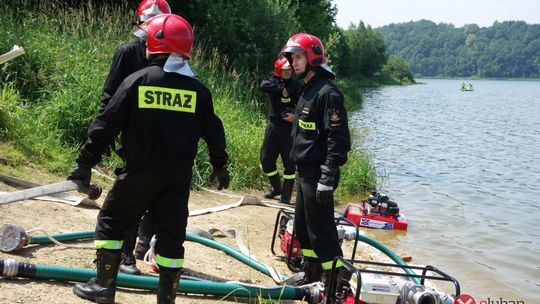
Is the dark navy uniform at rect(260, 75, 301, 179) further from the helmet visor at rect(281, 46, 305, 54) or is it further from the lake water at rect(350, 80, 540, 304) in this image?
the helmet visor at rect(281, 46, 305, 54)

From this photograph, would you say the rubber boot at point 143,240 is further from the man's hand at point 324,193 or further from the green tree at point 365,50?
the green tree at point 365,50

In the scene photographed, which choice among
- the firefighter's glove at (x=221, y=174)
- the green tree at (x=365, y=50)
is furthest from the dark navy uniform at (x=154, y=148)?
the green tree at (x=365, y=50)

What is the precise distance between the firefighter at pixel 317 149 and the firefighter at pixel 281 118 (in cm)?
305

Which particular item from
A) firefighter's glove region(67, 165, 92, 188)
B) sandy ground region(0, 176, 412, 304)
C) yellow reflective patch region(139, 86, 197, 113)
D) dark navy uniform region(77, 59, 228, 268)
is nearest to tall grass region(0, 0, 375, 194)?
sandy ground region(0, 176, 412, 304)

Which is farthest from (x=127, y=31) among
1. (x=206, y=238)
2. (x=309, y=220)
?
(x=309, y=220)

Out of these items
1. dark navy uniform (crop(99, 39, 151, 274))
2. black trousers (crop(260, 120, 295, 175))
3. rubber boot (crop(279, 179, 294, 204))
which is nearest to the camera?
dark navy uniform (crop(99, 39, 151, 274))

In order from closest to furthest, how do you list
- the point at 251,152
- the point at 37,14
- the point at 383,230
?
the point at 383,230, the point at 251,152, the point at 37,14

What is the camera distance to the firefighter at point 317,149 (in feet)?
16.1

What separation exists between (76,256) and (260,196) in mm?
4705

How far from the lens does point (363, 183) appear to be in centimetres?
1170

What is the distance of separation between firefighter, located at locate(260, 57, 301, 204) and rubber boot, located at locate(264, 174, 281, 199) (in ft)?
0.64

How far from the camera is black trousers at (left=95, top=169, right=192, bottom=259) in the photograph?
13.3 feet

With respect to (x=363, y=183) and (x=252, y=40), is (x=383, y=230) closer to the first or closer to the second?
(x=363, y=183)

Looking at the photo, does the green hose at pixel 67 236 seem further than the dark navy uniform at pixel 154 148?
Yes
